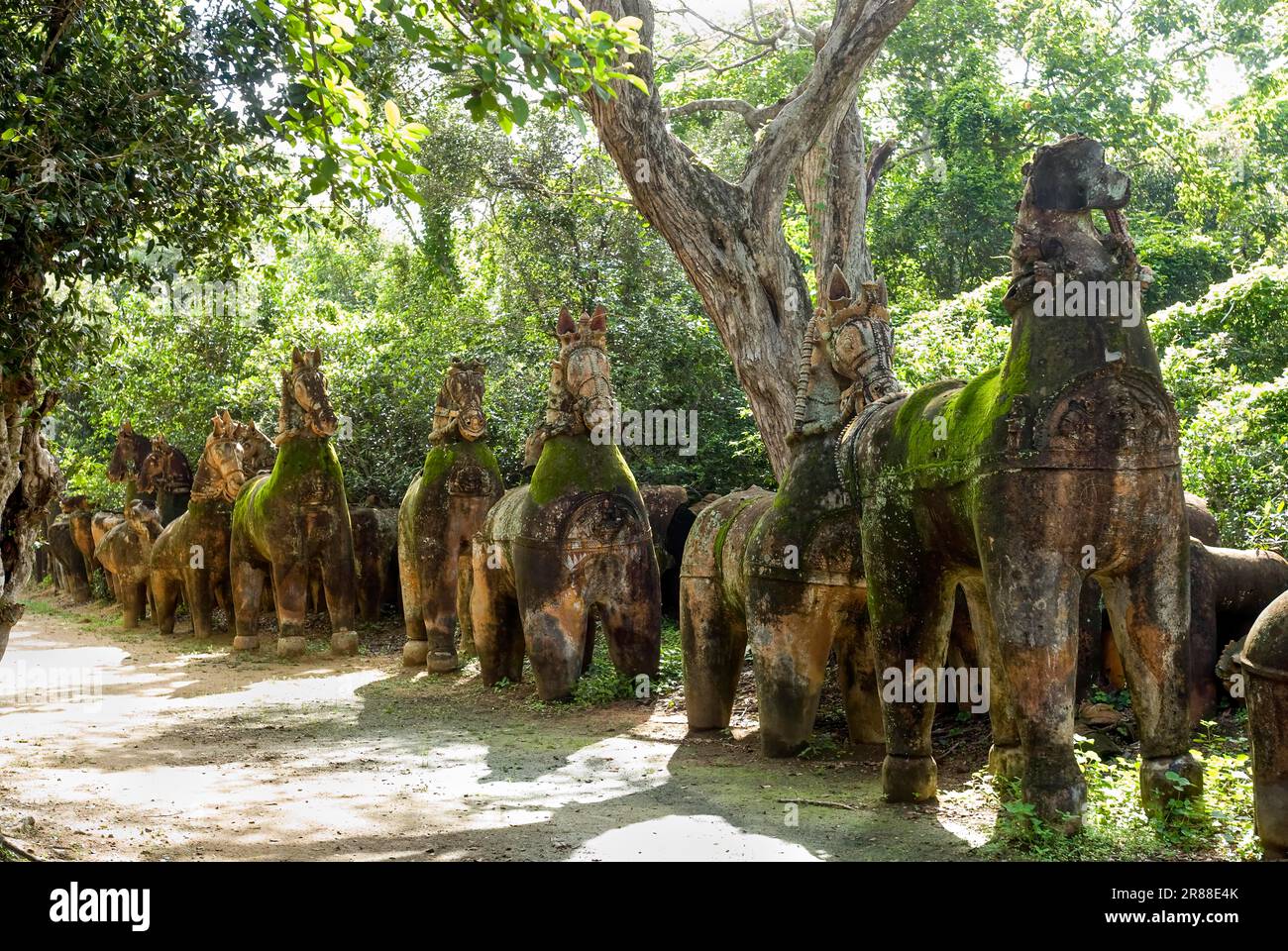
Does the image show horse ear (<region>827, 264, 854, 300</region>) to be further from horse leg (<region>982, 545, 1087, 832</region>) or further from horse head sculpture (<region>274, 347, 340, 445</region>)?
horse head sculpture (<region>274, 347, 340, 445</region>)

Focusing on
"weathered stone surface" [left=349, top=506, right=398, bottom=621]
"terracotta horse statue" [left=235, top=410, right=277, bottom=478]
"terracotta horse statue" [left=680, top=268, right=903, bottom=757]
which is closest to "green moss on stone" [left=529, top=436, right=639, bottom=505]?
"terracotta horse statue" [left=680, top=268, right=903, bottom=757]

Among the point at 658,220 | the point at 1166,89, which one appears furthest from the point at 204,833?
the point at 1166,89

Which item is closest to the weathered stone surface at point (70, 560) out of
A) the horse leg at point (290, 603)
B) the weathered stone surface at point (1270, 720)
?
the horse leg at point (290, 603)

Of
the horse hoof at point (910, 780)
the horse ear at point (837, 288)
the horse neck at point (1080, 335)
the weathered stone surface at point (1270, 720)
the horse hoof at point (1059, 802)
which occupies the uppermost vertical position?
the horse ear at point (837, 288)

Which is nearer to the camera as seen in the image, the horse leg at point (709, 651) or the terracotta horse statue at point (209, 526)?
the horse leg at point (709, 651)

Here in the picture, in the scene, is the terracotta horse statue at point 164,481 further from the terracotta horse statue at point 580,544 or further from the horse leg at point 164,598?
the terracotta horse statue at point 580,544

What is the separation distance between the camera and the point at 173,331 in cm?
2233

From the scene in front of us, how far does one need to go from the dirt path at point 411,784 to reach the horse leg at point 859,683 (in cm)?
42

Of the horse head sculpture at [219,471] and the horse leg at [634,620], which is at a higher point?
the horse head sculpture at [219,471]

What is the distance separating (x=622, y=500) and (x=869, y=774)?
3.68m

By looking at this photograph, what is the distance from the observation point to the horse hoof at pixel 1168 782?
5816 mm

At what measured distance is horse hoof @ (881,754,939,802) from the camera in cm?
674

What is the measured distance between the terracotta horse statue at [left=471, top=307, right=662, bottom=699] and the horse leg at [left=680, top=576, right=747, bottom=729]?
143 centimetres

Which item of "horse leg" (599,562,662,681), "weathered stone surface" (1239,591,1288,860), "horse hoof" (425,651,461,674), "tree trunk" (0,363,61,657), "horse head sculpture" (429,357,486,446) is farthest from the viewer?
"horse head sculpture" (429,357,486,446)
